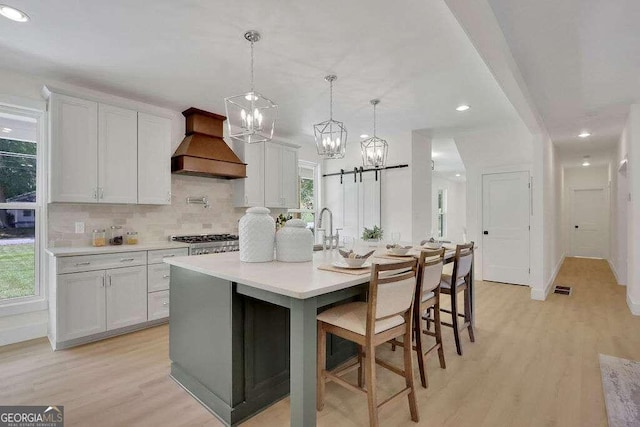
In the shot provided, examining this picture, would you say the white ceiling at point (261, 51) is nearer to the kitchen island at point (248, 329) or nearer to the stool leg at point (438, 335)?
the kitchen island at point (248, 329)

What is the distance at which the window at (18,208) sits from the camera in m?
3.13

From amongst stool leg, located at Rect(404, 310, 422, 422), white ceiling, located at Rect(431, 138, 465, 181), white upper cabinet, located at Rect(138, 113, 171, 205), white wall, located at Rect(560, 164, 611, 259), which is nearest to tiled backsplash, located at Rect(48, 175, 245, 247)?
white upper cabinet, located at Rect(138, 113, 171, 205)

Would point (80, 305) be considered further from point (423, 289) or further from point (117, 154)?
point (423, 289)

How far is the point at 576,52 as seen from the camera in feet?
8.46

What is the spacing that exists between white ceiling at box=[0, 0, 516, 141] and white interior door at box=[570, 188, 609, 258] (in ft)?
22.0

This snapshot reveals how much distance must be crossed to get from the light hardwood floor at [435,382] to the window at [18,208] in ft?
2.07

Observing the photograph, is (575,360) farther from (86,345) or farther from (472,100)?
(86,345)

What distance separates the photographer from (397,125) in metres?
4.90

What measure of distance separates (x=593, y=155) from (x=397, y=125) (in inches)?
202

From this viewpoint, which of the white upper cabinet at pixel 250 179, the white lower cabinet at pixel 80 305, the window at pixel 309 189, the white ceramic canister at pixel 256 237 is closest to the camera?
the white ceramic canister at pixel 256 237

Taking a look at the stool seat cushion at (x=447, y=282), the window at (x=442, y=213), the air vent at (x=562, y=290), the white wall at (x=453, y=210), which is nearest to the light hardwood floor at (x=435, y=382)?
the stool seat cushion at (x=447, y=282)

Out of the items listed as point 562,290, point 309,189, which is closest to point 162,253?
point 309,189

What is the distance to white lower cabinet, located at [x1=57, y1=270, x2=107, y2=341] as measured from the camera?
9.43 ft

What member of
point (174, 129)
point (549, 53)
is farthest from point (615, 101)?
point (174, 129)
